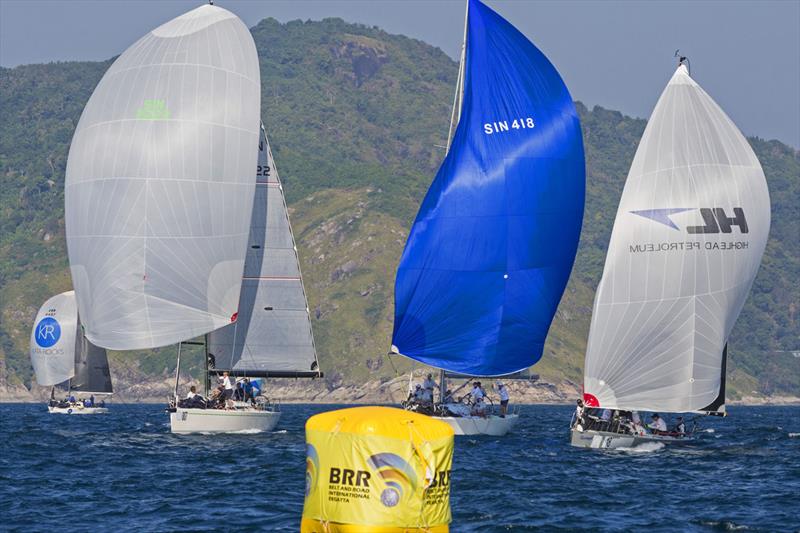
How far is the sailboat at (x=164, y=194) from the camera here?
43750 millimetres

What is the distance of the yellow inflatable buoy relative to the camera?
599 inches

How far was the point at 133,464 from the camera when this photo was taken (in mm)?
35969

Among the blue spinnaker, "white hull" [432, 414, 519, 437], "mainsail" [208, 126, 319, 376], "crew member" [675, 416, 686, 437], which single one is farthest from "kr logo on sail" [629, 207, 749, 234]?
"mainsail" [208, 126, 319, 376]

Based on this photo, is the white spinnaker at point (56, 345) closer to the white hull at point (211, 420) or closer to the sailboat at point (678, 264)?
the white hull at point (211, 420)

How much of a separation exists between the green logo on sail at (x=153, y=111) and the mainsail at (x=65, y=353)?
39425mm

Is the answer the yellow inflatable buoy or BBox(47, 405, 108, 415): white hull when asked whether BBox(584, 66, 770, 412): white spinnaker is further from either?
BBox(47, 405, 108, 415): white hull

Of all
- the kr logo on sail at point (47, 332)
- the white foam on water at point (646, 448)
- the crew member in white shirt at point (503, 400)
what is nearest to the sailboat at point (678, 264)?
the white foam on water at point (646, 448)

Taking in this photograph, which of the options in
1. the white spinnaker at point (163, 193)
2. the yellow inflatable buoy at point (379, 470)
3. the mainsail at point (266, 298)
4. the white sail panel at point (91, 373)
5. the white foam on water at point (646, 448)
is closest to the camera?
the yellow inflatable buoy at point (379, 470)

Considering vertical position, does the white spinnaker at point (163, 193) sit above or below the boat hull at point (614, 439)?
above

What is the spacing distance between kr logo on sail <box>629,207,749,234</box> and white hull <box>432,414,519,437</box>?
1131 centimetres

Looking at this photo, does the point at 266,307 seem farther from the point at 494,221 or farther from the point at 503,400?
the point at 503,400

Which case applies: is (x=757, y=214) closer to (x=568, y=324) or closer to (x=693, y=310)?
Answer: (x=693, y=310)

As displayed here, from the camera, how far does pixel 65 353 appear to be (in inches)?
3233

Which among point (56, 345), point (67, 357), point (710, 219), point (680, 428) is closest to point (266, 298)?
point (680, 428)
